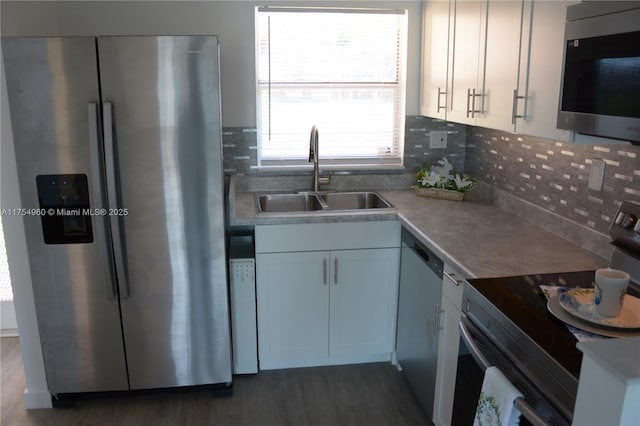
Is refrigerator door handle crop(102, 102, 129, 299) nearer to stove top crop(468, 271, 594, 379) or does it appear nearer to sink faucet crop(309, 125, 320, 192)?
sink faucet crop(309, 125, 320, 192)

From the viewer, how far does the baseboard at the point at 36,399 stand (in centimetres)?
256

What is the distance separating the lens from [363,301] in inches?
111

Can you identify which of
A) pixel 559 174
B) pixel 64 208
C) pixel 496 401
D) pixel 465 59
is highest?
pixel 465 59

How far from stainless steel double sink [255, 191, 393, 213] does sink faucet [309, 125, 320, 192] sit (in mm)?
56

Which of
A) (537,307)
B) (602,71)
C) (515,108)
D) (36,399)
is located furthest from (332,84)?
(36,399)

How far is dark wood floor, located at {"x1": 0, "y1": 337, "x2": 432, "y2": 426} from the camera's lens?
2.49 metres

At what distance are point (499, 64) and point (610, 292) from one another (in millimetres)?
1090

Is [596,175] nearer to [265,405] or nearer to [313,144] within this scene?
[313,144]

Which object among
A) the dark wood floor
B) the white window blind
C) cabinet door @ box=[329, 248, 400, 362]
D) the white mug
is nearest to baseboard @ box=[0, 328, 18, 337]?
the dark wood floor

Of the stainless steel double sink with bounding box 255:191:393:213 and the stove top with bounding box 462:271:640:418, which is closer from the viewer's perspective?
the stove top with bounding box 462:271:640:418

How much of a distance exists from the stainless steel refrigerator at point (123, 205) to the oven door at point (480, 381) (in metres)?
1.18

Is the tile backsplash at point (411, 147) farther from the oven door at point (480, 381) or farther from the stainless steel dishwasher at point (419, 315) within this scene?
the oven door at point (480, 381)

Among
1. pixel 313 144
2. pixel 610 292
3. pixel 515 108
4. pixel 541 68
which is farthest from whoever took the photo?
pixel 313 144

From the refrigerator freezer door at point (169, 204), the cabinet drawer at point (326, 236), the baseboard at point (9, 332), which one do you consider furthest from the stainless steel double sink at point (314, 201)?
the baseboard at point (9, 332)
